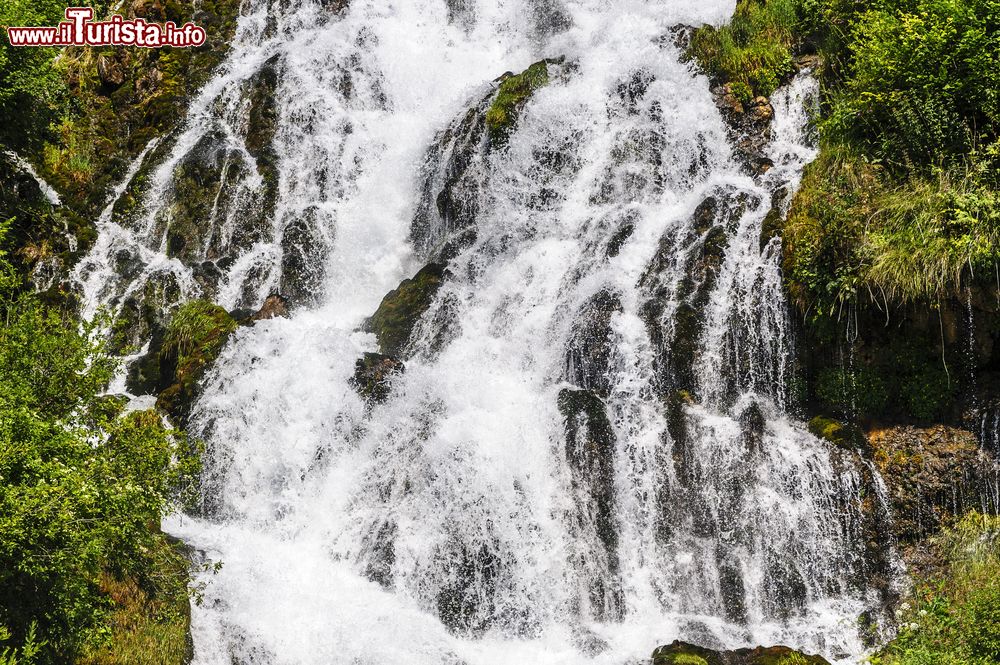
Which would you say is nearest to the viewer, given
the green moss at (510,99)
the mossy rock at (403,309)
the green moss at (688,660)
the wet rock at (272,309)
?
the green moss at (688,660)

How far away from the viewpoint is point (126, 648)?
11227 mm

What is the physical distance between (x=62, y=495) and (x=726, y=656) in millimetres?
8076

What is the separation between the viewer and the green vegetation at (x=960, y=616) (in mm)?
9141

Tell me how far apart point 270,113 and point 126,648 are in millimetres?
15252

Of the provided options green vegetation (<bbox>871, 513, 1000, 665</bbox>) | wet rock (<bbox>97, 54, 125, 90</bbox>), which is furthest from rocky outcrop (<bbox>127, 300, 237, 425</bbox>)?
green vegetation (<bbox>871, 513, 1000, 665</bbox>)

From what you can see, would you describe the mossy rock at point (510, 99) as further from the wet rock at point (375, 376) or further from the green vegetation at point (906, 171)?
the green vegetation at point (906, 171)

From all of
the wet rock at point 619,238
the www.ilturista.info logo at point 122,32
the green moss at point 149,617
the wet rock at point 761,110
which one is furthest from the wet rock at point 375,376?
the www.ilturista.info logo at point 122,32

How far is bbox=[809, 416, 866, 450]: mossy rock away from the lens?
44.1ft

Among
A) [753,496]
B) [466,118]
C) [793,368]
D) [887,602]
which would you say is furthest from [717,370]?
[466,118]

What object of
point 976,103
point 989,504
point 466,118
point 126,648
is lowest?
point 126,648

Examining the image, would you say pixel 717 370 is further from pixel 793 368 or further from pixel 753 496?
pixel 753 496

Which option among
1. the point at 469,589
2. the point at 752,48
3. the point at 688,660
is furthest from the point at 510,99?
the point at 688,660

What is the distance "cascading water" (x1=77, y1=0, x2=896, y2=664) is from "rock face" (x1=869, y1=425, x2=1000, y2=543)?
60 centimetres

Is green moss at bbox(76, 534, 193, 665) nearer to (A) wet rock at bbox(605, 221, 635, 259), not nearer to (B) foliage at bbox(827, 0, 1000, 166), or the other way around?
(A) wet rock at bbox(605, 221, 635, 259)
